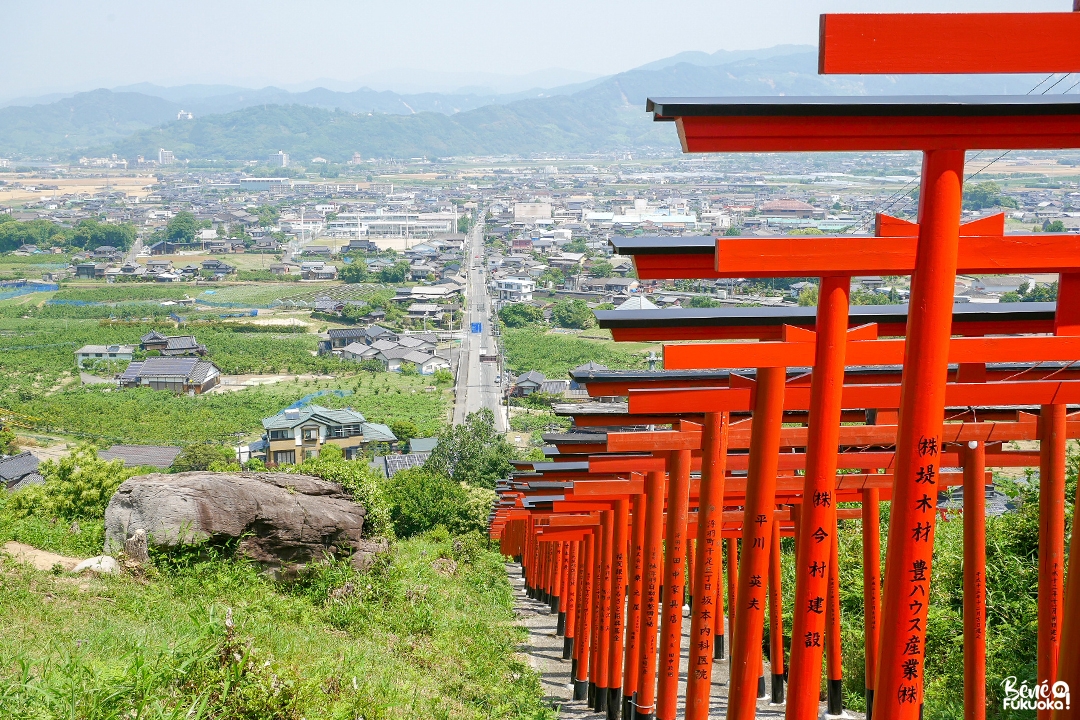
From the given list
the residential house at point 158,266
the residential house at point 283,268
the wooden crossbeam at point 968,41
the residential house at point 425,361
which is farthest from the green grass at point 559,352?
Result: the wooden crossbeam at point 968,41

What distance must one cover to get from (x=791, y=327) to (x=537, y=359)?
3841 cm

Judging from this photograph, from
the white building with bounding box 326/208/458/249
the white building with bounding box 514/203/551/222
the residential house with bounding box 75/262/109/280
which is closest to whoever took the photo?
the residential house with bounding box 75/262/109/280

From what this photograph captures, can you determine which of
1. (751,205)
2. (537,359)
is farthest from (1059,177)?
(537,359)

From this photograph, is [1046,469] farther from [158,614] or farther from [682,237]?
[158,614]

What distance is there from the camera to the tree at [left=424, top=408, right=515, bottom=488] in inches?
933

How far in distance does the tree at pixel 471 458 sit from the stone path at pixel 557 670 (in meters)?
6.74

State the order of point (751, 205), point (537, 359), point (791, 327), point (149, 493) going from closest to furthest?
point (791, 327) → point (149, 493) → point (537, 359) → point (751, 205)

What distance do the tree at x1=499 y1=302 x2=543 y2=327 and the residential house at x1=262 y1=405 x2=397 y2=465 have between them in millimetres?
21899

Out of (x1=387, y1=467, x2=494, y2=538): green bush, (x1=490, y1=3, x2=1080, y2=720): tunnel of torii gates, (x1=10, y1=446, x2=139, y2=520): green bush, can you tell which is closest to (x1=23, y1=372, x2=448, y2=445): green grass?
(x1=387, y1=467, x2=494, y2=538): green bush

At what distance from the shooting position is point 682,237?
395 centimetres

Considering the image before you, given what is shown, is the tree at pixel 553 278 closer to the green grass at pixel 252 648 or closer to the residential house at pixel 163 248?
the residential house at pixel 163 248

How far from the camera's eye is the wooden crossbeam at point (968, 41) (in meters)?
2.67

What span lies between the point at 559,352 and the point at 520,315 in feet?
28.9

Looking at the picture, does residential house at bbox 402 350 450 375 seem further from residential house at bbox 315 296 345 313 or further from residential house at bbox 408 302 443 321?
residential house at bbox 315 296 345 313
